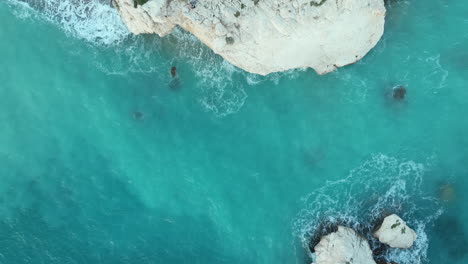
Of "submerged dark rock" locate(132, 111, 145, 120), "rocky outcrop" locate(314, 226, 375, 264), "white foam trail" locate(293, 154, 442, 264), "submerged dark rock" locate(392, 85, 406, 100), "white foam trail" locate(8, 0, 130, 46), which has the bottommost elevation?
"rocky outcrop" locate(314, 226, 375, 264)

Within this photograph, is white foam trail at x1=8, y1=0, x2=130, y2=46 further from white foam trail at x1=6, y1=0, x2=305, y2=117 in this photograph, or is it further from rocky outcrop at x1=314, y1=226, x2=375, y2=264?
rocky outcrop at x1=314, y1=226, x2=375, y2=264

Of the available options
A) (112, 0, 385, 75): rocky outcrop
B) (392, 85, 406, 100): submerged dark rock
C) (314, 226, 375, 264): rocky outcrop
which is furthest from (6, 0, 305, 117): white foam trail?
(314, 226, 375, 264): rocky outcrop

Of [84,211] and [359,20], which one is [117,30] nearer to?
[84,211]

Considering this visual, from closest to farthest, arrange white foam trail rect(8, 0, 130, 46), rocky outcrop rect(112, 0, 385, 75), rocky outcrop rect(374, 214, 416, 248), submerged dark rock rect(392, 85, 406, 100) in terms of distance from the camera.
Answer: rocky outcrop rect(112, 0, 385, 75), rocky outcrop rect(374, 214, 416, 248), submerged dark rock rect(392, 85, 406, 100), white foam trail rect(8, 0, 130, 46)

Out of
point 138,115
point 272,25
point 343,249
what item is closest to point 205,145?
point 138,115

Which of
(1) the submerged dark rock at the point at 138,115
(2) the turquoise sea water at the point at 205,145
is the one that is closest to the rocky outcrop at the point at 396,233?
(2) the turquoise sea water at the point at 205,145

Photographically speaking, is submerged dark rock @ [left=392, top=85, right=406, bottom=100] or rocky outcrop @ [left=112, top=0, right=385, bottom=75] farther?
submerged dark rock @ [left=392, top=85, right=406, bottom=100]

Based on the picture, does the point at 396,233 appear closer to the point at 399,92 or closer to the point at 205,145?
the point at 399,92
